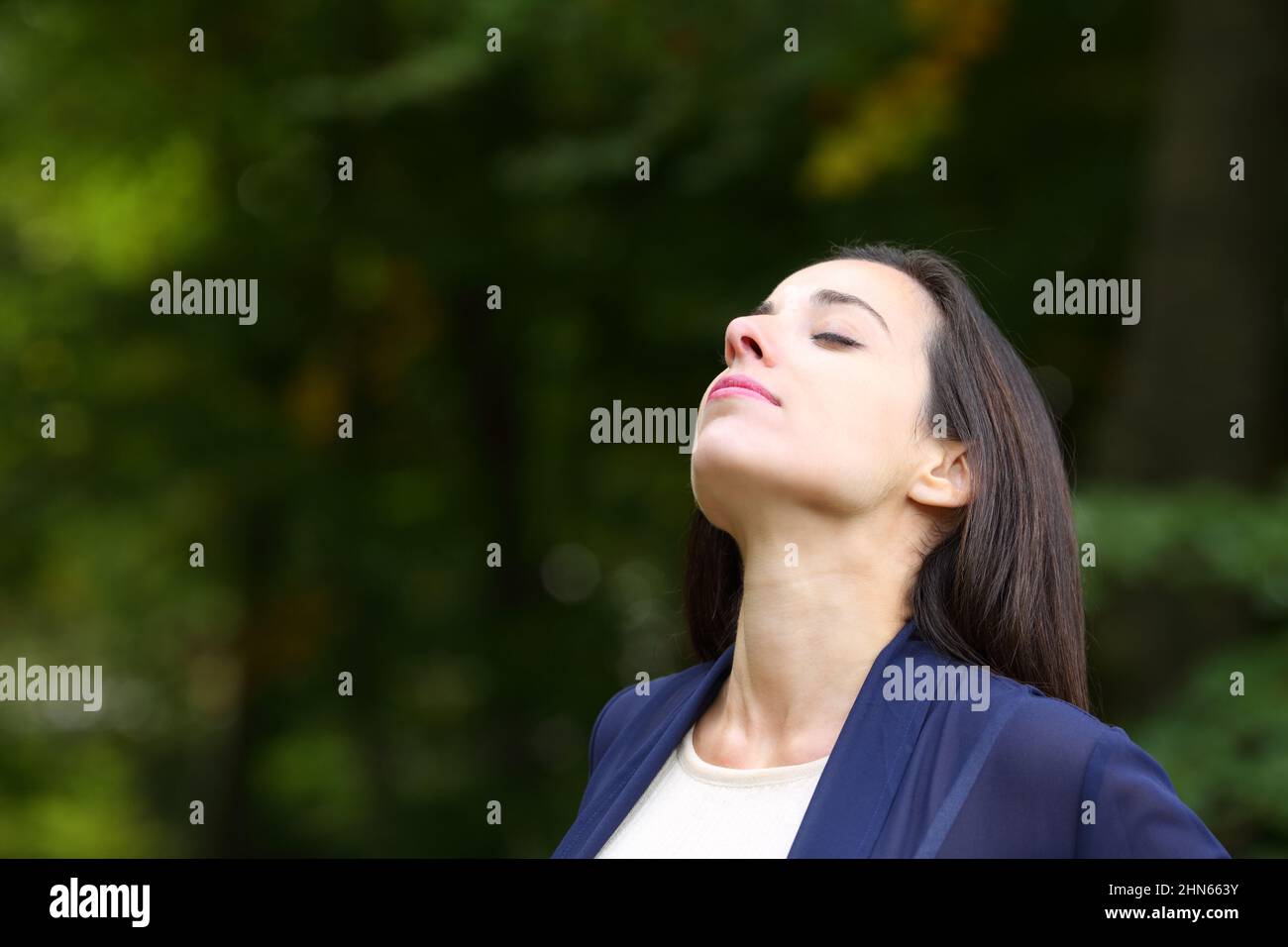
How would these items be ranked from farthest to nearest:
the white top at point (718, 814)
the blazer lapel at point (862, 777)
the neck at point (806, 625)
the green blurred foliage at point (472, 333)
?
the green blurred foliage at point (472, 333), the neck at point (806, 625), the white top at point (718, 814), the blazer lapel at point (862, 777)

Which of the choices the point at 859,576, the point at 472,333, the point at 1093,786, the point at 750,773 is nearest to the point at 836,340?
the point at 859,576

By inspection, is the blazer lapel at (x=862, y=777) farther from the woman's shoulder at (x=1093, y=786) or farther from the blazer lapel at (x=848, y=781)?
the woman's shoulder at (x=1093, y=786)

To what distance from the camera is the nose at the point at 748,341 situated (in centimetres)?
→ 262

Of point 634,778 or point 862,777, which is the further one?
point 634,778

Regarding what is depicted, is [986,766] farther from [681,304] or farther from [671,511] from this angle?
[671,511]

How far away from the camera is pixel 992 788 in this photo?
6.89 feet

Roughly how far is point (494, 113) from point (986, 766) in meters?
6.66

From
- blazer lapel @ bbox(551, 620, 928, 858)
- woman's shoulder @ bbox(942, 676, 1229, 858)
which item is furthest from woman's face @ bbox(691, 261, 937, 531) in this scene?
woman's shoulder @ bbox(942, 676, 1229, 858)

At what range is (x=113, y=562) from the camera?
11766mm

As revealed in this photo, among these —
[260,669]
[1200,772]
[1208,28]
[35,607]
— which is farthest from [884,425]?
[35,607]

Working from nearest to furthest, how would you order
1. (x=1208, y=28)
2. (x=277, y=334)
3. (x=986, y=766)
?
(x=986, y=766) → (x=1208, y=28) → (x=277, y=334)

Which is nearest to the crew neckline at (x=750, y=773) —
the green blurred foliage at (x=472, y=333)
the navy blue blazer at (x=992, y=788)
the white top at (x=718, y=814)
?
the white top at (x=718, y=814)

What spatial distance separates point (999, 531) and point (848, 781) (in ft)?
1.96

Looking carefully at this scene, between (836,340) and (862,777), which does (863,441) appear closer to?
(836,340)
